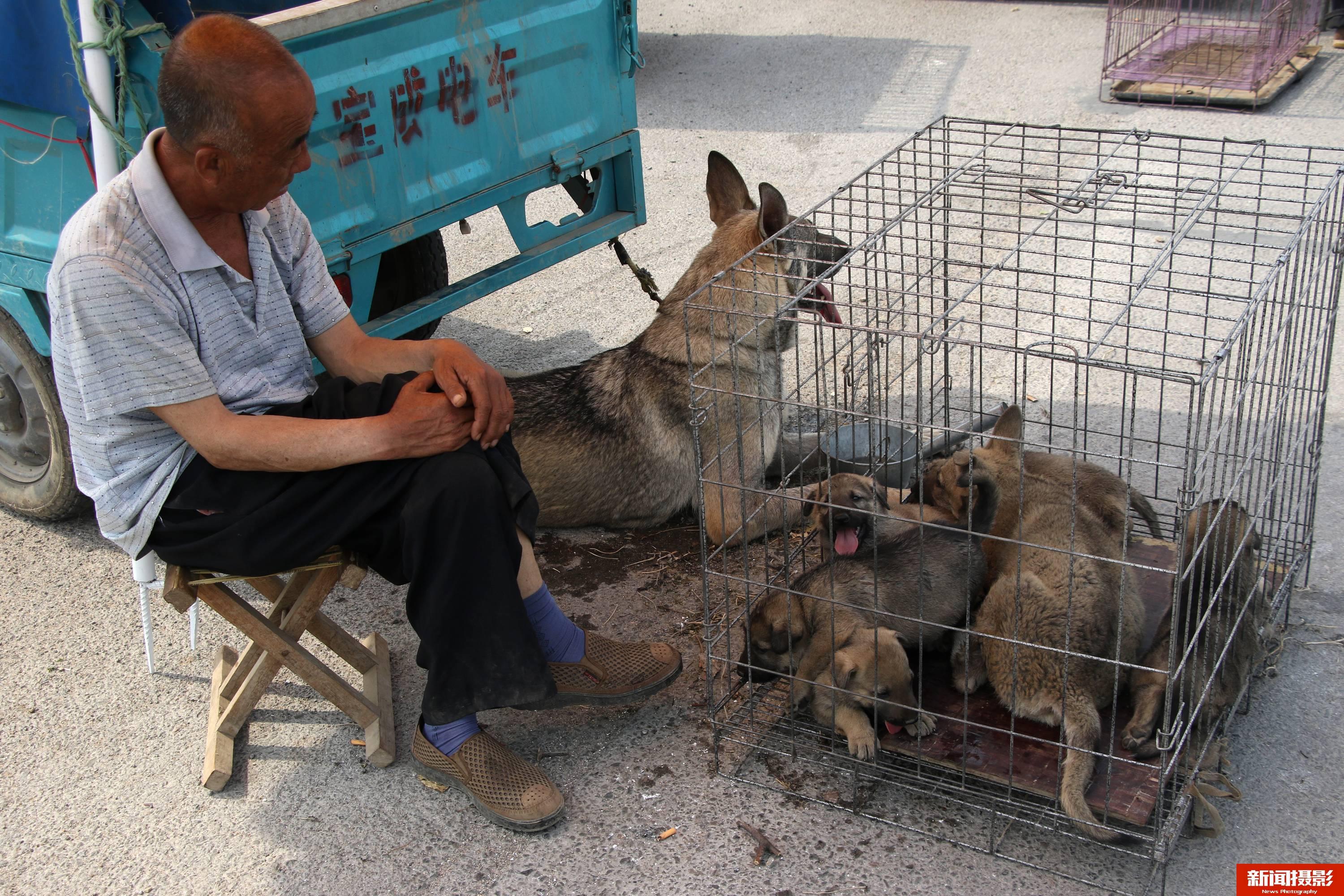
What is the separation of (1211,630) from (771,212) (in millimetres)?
1944

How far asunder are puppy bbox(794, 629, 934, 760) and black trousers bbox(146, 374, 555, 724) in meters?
0.84

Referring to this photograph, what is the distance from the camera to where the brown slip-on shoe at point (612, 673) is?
3604 mm

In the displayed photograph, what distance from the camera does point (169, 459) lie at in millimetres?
3168

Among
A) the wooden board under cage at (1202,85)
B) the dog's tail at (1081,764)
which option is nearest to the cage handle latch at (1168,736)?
the dog's tail at (1081,764)

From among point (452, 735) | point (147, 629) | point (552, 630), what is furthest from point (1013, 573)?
point (147, 629)

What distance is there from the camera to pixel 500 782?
3357 mm

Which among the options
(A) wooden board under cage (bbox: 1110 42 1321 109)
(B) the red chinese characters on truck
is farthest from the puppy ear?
(A) wooden board under cage (bbox: 1110 42 1321 109)

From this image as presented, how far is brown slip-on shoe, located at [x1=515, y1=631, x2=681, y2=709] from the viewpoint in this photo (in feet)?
11.8

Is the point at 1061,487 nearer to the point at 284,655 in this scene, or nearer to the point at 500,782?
the point at 500,782

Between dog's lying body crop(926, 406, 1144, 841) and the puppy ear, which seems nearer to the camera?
dog's lying body crop(926, 406, 1144, 841)

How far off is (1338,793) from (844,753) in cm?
136

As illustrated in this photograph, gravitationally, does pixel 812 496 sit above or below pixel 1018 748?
above

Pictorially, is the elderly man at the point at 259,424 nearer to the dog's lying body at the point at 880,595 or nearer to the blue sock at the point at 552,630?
the blue sock at the point at 552,630

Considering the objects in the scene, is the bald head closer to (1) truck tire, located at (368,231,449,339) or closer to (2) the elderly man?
(2) the elderly man
